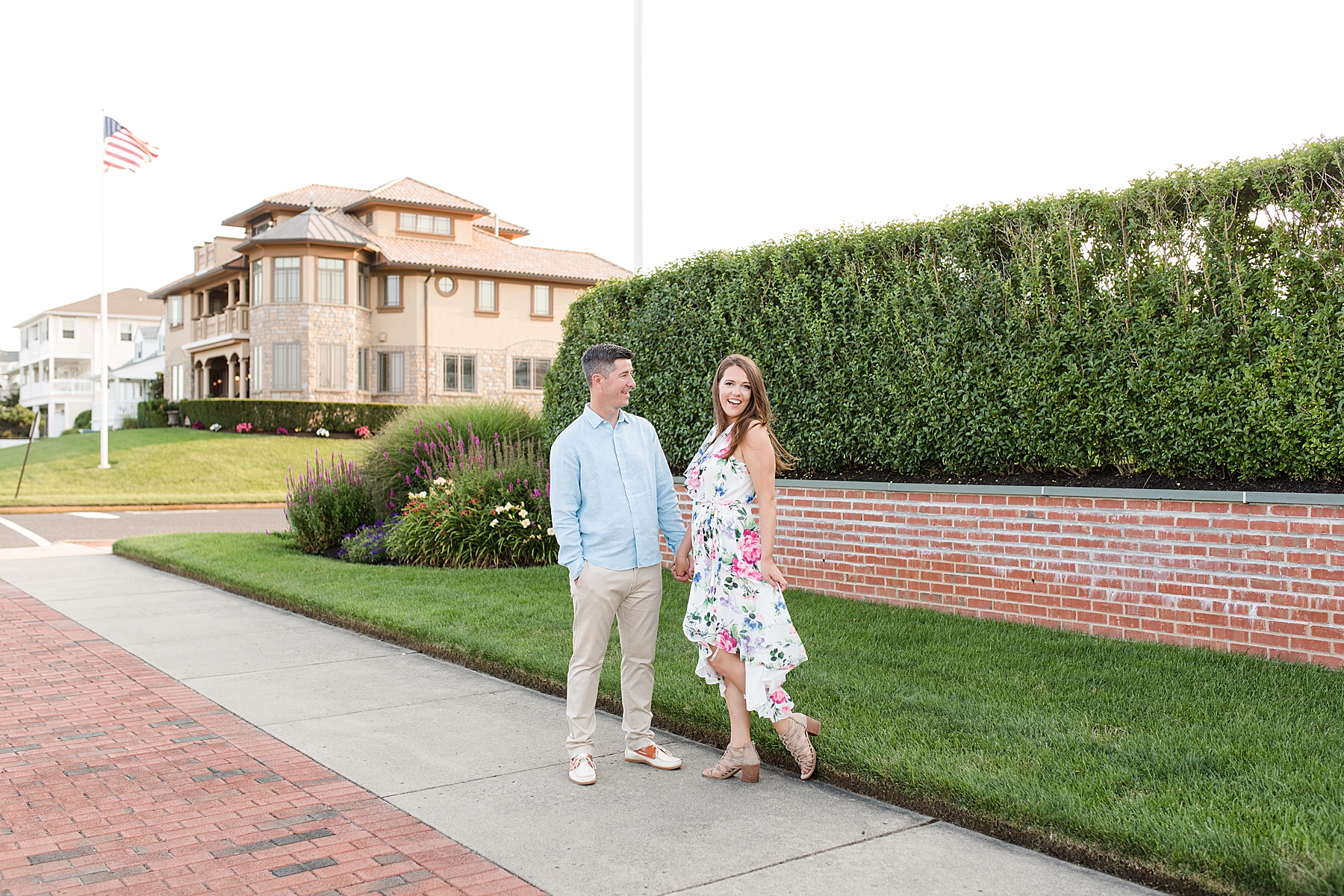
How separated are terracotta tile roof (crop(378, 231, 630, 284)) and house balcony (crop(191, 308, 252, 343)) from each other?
647 centimetres

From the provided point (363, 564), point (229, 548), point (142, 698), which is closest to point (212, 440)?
point (229, 548)

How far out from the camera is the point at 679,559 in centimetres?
488

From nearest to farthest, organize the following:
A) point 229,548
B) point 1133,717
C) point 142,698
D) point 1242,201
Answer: point 1133,717, point 142,698, point 1242,201, point 229,548

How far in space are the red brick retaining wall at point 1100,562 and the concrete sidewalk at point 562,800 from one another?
3.46 meters

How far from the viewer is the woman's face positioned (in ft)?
15.2

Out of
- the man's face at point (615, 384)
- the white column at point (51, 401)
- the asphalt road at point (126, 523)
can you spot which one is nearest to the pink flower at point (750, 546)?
the man's face at point (615, 384)

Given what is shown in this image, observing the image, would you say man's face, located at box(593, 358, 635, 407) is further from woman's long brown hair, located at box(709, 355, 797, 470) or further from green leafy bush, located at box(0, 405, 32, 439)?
green leafy bush, located at box(0, 405, 32, 439)

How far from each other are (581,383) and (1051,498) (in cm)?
595

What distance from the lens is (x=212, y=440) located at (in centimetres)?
3300

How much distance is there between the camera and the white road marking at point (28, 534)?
15795 mm

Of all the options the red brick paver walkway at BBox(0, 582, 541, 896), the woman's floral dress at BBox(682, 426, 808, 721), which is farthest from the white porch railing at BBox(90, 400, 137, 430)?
the woman's floral dress at BBox(682, 426, 808, 721)

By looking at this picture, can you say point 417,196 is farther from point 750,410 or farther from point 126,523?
point 750,410

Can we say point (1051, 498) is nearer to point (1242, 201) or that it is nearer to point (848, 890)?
point (1242, 201)

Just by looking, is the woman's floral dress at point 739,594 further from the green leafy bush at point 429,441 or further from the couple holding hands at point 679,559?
the green leafy bush at point 429,441
